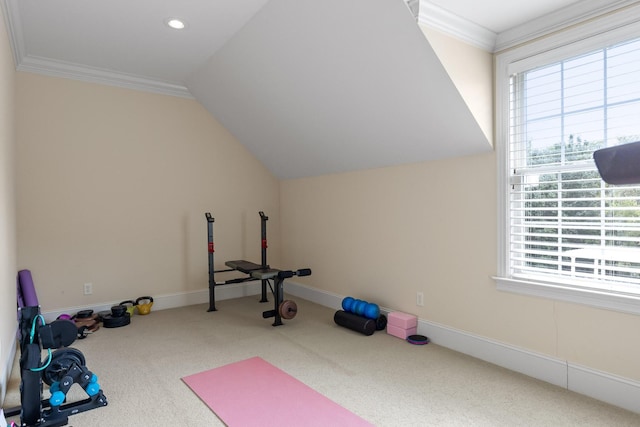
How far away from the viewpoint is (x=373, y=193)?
404 centimetres

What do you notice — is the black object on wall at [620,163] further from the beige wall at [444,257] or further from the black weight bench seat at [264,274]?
the black weight bench seat at [264,274]

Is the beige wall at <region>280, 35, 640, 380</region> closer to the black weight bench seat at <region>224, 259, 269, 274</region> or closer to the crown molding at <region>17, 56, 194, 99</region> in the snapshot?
the black weight bench seat at <region>224, 259, 269, 274</region>

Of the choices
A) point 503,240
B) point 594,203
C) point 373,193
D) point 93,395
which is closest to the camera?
point 93,395

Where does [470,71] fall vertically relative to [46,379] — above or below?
above

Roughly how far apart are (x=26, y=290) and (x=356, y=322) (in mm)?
3017

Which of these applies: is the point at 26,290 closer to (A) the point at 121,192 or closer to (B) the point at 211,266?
(A) the point at 121,192

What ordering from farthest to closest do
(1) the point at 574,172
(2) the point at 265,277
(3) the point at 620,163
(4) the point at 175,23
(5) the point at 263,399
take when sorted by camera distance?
(2) the point at 265,277 → (4) the point at 175,23 → (1) the point at 574,172 → (5) the point at 263,399 → (3) the point at 620,163

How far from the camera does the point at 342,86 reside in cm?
324

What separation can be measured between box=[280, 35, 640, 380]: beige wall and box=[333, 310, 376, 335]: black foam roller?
1.19 feet

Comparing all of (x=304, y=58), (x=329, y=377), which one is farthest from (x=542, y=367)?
(x=304, y=58)

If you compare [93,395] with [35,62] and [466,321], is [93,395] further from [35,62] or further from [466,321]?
[35,62]

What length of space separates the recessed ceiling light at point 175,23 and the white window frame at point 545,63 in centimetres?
250

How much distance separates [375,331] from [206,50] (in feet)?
10.2

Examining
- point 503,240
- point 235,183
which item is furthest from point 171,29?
Result: point 503,240
